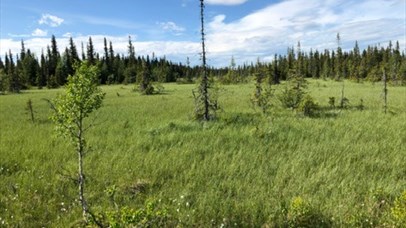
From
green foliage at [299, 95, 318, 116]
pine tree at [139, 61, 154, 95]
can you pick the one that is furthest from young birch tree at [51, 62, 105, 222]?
pine tree at [139, 61, 154, 95]

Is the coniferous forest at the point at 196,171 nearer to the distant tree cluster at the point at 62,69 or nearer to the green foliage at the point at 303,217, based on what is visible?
the green foliage at the point at 303,217

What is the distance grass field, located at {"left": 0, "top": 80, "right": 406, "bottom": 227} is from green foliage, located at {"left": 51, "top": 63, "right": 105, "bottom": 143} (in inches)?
60.1

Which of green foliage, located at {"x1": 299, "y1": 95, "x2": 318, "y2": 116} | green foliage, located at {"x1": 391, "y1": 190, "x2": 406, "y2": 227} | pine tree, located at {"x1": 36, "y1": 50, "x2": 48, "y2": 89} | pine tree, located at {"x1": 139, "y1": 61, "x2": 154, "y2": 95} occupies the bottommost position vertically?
green foliage, located at {"x1": 391, "y1": 190, "x2": 406, "y2": 227}

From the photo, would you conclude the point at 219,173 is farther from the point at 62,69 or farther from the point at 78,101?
the point at 62,69

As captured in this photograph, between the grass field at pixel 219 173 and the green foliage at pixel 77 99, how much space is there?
153 centimetres

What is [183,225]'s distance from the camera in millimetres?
5980

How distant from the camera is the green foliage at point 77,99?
6312mm

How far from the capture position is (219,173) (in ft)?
28.2

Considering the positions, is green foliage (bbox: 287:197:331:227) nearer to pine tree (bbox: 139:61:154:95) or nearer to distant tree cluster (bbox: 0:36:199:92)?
pine tree (bbox: 139:61:154:95)

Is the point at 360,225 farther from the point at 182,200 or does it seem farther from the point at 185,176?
the point at 185,176

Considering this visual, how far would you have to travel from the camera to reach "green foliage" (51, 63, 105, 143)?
6312mm

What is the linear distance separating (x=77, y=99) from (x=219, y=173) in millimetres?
3825

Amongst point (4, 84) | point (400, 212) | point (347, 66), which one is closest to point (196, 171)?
point (400, 212)

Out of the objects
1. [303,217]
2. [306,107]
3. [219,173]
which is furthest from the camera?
[306,107]
